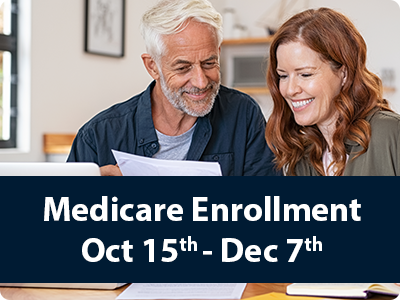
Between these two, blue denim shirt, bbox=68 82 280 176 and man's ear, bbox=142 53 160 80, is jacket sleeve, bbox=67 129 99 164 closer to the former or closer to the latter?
blue denim shirt, bbox=68 82 280 176

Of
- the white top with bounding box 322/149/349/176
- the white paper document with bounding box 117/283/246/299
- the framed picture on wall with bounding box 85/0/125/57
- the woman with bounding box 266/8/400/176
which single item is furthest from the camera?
the framed picture on wall with bounding box 85/0/125/57

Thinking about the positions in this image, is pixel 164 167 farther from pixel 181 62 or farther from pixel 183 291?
pixel 181 62

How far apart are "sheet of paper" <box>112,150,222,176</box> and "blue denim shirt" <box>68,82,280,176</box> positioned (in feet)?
1.41

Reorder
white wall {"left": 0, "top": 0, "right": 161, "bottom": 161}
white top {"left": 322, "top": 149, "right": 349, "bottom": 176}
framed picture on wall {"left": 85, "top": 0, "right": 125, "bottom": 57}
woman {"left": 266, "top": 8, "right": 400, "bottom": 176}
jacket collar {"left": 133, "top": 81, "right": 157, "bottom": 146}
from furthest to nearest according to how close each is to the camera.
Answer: framed picture on wall {"left": 85, "top": 0, "right": 125, "bottom": 57} → white wall {"left": 0, "top": 0, "right": 161, "bottom": 161} → jacket collar {"left": 133, "top": 81, "right": 157, "bottom": 146} → white top {"left": 322, "top": 149, "right": 349, "bottom": 176} → woman {"left": 266, "top": 8, "right": 400, "bottom": 176}

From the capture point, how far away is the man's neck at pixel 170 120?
194 centimetres

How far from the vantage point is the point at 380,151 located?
5.45 ft

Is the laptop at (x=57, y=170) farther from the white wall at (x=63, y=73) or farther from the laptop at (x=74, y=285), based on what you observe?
the white wall at (x=63, y=73)

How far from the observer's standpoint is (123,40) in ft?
13.1

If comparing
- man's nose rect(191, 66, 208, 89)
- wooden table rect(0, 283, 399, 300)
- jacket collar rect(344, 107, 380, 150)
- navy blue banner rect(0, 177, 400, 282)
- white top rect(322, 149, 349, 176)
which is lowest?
wooden table rect(0, 283, 399, 300)

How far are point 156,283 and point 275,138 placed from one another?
32.3 inches

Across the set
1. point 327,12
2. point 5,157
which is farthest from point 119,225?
point 5,157

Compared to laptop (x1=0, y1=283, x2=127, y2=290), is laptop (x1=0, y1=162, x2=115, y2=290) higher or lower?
higher

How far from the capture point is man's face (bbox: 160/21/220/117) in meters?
1.79

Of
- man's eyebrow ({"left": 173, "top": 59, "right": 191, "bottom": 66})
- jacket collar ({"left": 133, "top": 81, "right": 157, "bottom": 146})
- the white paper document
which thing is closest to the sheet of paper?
the white paper document
